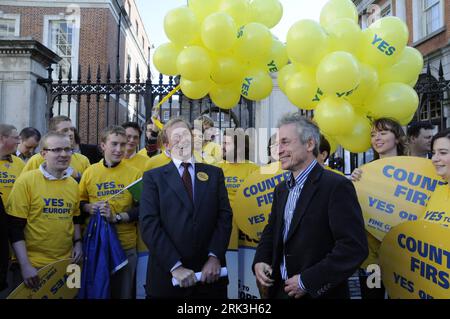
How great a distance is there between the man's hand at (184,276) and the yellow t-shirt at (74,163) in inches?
75.4

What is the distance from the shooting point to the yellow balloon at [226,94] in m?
3.94

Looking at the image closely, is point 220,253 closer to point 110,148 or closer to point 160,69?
point 110,148

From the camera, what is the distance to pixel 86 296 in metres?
3.14

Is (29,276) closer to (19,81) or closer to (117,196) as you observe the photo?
(117,196)

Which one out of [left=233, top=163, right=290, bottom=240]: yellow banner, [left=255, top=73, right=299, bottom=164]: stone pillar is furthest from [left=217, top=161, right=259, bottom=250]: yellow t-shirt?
[left=255, top=73, right=299, bottom=164]: stone pillar

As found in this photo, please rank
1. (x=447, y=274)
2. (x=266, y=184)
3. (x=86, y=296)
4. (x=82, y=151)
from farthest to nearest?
(x=82, y=151) < (x=266, y=184) < (x=86, y=296) < (x=447, y=274)

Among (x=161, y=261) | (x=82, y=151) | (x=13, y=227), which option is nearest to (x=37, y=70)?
(x=82, y=151)

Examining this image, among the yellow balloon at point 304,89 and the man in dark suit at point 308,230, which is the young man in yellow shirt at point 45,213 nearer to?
the man in dark suit at point 308,230

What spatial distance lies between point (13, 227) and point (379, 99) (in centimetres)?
309

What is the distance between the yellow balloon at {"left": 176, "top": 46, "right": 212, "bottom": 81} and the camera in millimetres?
3494

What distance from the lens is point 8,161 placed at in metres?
3.91

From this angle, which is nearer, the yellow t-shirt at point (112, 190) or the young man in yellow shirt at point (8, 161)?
the yellow t-shirt at point (112, 190)

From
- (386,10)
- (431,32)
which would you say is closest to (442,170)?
(431,32)

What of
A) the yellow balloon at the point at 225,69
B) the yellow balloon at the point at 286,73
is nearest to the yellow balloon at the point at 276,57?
the yellow balloon at the point at 286,73
